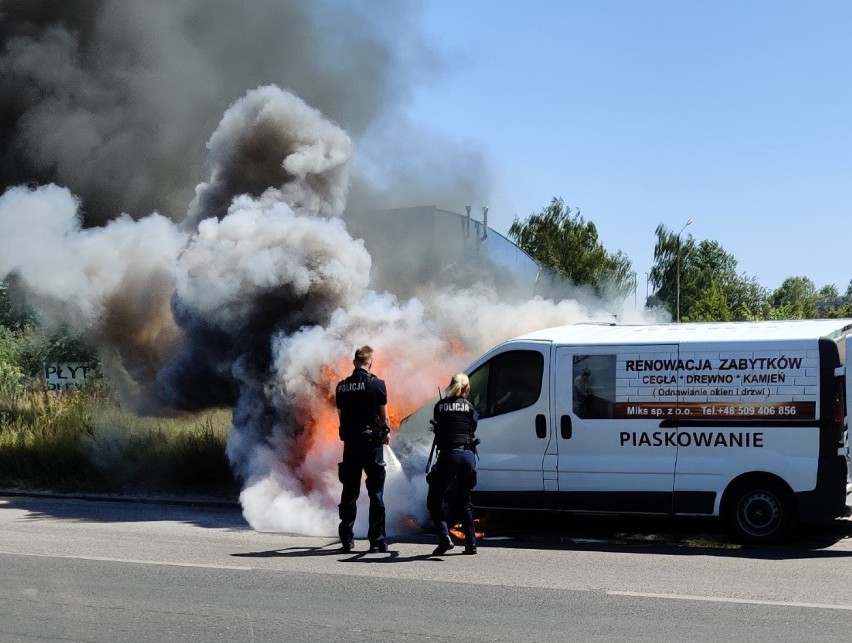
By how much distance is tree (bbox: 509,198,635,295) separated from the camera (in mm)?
41000

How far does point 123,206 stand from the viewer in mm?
18078

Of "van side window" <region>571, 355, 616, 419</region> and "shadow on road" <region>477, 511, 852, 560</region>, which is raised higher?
"van side window" <region>571, 355, 616, 419</region>

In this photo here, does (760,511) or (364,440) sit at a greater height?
(364,440)

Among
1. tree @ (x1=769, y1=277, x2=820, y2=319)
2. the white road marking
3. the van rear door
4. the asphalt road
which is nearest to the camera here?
the asphalt road

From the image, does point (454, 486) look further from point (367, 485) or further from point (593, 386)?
point (593, 386)

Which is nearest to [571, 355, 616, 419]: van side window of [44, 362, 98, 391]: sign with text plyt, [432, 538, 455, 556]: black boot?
[432, 538, 455, 556]: black boot

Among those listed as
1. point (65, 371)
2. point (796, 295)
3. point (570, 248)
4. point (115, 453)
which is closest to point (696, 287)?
point (570, 248)

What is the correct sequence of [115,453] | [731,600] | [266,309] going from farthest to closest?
1. [115,453]
2. [266,309]
3. [731,600]

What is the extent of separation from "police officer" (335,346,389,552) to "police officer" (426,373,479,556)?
0.45 metres

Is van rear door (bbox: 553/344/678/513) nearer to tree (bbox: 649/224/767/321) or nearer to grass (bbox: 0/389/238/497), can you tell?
grass (bbox: 0/389/238/497)

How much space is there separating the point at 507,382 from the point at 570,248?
32801mm

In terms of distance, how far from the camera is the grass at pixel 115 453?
45.1 feet

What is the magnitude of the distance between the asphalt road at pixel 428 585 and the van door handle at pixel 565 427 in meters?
0.95

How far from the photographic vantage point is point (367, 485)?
29.8 feet
